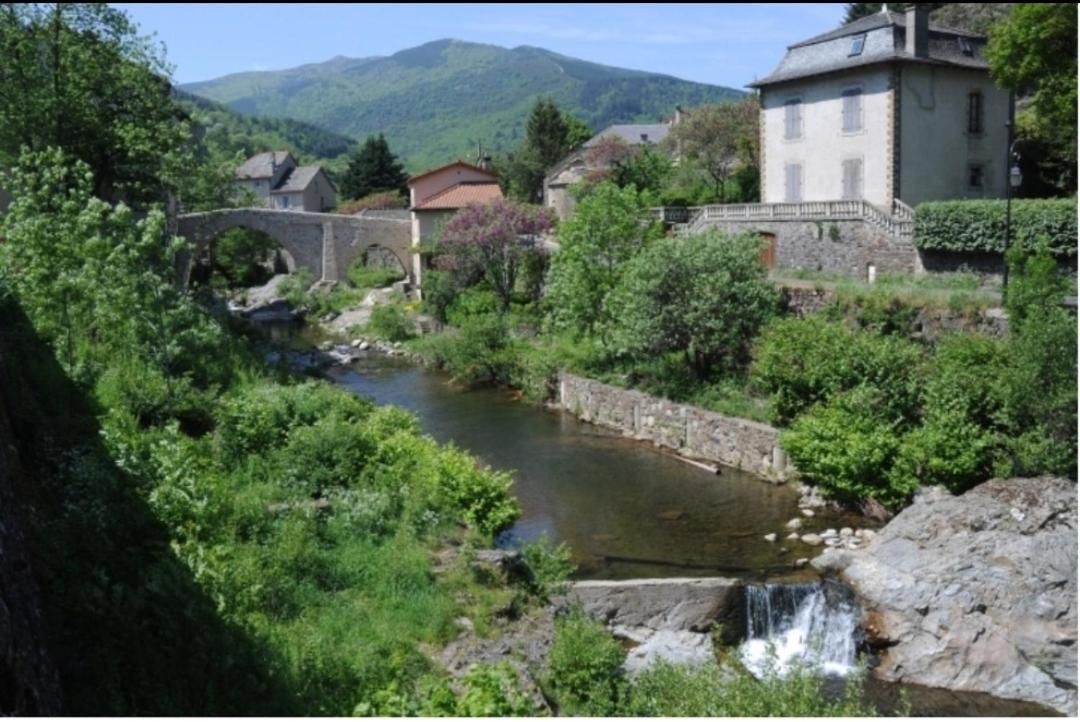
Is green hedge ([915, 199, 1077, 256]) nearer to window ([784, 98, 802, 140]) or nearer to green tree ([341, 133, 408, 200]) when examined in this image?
window ([784, 98, 802, 140])

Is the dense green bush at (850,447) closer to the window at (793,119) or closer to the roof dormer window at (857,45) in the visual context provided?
the roof dormer window at (857,45)

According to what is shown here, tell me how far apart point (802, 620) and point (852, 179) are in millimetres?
17835

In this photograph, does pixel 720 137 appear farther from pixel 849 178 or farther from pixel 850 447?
pixel 850 447

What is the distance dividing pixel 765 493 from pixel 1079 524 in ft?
18.5

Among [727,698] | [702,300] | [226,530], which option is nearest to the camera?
[727,698]

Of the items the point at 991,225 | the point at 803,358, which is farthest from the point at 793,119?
the point at 803,358

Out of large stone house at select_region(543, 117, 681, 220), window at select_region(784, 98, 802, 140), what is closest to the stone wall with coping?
window at select_region(784, 98, 802, 140)

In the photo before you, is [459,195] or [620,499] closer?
[620,499]

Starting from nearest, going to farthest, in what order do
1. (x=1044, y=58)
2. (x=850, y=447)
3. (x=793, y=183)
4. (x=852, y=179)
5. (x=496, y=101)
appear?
(x=850, y=447)
(x=1044, y=58)
(x=852, y=179)
(x=793, y=183)
(x=496, y=101)

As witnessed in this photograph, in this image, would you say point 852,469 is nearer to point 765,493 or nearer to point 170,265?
point 765,493

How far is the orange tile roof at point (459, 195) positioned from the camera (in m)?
42.8

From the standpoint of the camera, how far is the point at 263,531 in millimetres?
11688

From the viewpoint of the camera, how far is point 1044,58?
23031mm

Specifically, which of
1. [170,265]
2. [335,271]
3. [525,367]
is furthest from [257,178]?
[170,265]
